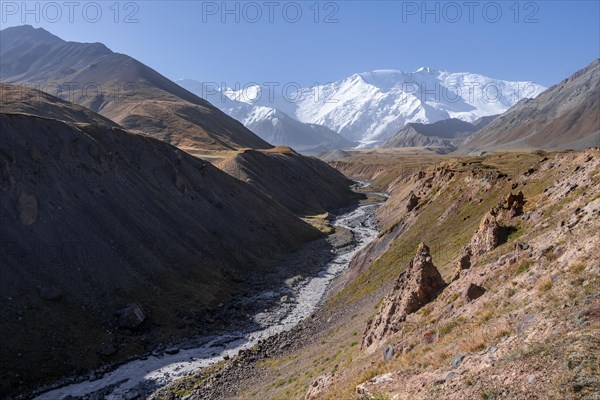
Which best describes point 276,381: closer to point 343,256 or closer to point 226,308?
point 226,308

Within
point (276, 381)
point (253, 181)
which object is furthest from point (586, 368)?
point (253, 181)

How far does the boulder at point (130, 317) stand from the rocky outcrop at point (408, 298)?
25361mm

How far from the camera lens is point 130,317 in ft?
136

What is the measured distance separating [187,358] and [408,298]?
75.3 feet

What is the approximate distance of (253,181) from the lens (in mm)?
109375

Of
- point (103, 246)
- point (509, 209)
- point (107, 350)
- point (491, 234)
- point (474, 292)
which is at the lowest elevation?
point (107, 350)

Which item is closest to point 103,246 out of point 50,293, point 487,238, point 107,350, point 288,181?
point 50,293

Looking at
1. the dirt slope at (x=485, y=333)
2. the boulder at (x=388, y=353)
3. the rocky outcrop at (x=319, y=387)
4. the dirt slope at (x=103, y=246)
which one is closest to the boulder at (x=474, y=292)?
the dirt slope at (x=485, y=333)

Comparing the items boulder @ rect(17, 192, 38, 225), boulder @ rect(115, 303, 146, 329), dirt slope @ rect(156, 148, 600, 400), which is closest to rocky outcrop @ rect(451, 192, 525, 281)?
dirt slope @ rect(156, 148, 600, 400)

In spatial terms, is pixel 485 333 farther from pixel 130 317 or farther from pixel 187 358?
pixel 130 317

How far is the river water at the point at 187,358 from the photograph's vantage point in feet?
107

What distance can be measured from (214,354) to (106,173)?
34690mm

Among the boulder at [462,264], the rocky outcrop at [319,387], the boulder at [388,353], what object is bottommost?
the rocky outcrop at [319,387]

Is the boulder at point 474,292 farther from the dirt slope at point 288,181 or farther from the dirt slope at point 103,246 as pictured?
the dirt slope at point 288,181
